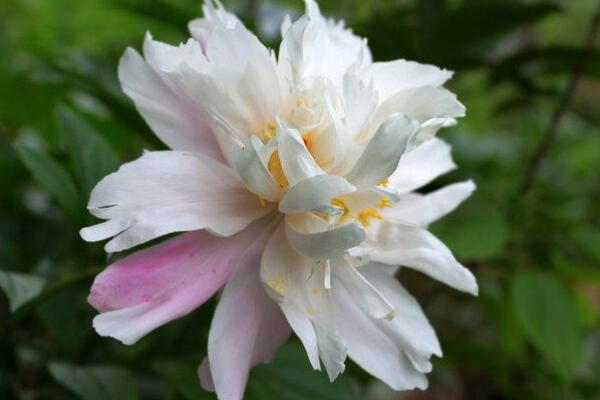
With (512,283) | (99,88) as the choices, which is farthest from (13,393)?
(512,283)

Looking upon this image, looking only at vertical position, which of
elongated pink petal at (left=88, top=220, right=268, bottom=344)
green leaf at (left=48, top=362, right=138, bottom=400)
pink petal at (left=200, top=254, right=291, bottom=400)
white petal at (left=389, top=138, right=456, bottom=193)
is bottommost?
green leaf at (left=48, top=362, right=138, bottom=400)

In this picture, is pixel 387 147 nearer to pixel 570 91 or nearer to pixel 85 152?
pixel 85 152

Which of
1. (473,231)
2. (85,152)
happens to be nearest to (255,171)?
(85,152)

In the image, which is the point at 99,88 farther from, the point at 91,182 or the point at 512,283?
the point at 512,283

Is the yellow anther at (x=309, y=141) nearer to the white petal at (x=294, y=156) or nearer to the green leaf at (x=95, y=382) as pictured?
the white petal at (x=294, y=156)

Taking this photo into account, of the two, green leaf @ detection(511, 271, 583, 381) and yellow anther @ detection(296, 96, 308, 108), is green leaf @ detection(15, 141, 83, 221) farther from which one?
green leaf @ detection(511, 271, 583, 381)

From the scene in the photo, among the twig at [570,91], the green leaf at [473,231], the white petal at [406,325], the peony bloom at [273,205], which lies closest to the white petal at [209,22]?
the peony bloom at [273,205]

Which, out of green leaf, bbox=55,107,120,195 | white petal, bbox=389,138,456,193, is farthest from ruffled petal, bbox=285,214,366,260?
green leaf, bbox=55,107,120,195
